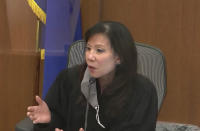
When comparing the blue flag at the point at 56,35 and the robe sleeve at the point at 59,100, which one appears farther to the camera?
the blue flag at the point at 56,35

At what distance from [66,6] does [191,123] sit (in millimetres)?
1490

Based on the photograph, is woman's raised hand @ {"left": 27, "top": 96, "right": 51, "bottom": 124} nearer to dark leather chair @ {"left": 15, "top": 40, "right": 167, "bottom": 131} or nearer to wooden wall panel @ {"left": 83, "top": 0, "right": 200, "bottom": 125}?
dark leather chair @ {"left": 15, "top": 40, "right": 167, "bottom": 131}

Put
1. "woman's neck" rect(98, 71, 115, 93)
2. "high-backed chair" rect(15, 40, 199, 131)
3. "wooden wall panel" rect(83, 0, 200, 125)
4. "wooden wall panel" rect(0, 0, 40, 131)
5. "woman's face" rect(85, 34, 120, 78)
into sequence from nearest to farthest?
"woman's face" rect(85, 34, 120, 78) < "woman's neck" rect(98, 71, 115, 93) < "high-backed chair" rect(15, 40, 199, 131) < "wooden wall panel" rect(0, 0, 40, 131) < "wooden wall panel" rect(83, 0, 200, 125)

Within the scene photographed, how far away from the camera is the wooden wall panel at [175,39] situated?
2.69 m

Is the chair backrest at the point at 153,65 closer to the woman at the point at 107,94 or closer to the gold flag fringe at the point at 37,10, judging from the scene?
the woman at the point at 107,94

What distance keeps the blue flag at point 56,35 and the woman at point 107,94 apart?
963mm

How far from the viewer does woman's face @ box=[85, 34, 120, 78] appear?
1.19 metres

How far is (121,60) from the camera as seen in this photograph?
1.24 metres

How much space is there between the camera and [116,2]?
2832 mm

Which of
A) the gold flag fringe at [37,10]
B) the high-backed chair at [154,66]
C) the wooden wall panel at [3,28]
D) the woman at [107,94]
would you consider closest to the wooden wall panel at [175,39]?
the gold flag fringe at [37,10]

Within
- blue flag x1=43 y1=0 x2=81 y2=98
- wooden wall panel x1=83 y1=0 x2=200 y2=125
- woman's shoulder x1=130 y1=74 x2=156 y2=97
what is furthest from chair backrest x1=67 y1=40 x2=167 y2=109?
wooden wall panel x1=83 y1=0 x2=200 y2=125

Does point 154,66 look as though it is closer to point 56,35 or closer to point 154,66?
point 154,66

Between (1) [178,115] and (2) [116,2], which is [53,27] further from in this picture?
(1) [178,115]

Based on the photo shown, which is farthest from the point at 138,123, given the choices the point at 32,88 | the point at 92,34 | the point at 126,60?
the point at 32,88
